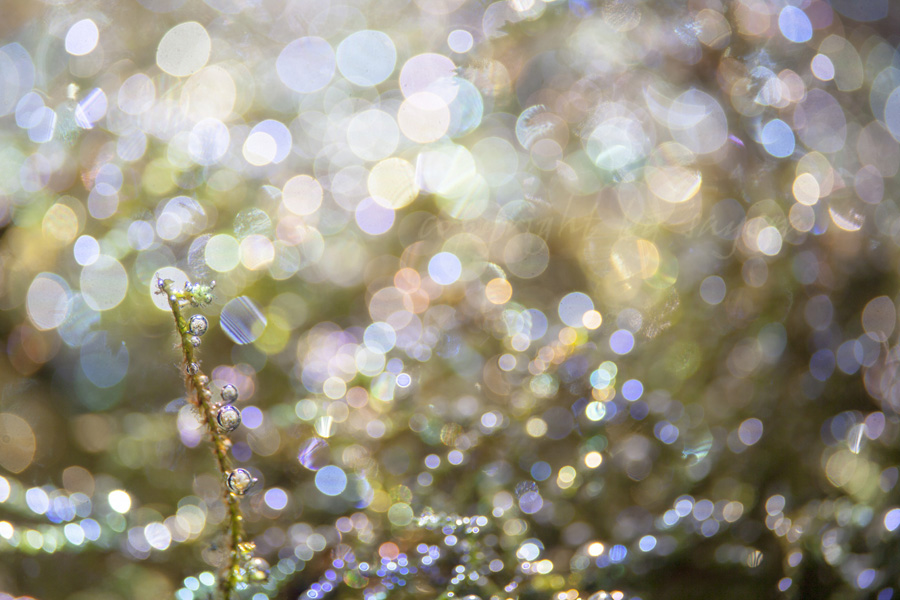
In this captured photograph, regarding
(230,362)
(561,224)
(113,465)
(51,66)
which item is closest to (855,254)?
(561,224)

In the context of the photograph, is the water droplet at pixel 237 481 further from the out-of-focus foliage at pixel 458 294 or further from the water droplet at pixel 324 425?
the water droplet at pixel 324 425

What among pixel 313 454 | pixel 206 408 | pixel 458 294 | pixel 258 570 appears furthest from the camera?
pixel 458 294

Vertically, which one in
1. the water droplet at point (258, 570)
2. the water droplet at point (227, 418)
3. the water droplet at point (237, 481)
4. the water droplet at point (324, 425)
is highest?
the water droplet at point (227, 418)

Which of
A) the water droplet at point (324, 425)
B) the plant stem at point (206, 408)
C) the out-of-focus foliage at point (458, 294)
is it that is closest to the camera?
the plant stem at point (206, 408)

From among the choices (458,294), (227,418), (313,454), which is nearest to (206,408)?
(227,418)

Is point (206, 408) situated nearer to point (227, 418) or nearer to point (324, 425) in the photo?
point (227, 418)

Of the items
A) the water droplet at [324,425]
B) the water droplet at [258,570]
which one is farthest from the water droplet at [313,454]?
the water droplet at [258,570]

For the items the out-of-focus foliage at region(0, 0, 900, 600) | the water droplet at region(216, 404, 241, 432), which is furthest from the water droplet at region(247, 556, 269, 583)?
the water droplet at region(216, 404, 241, 432)
